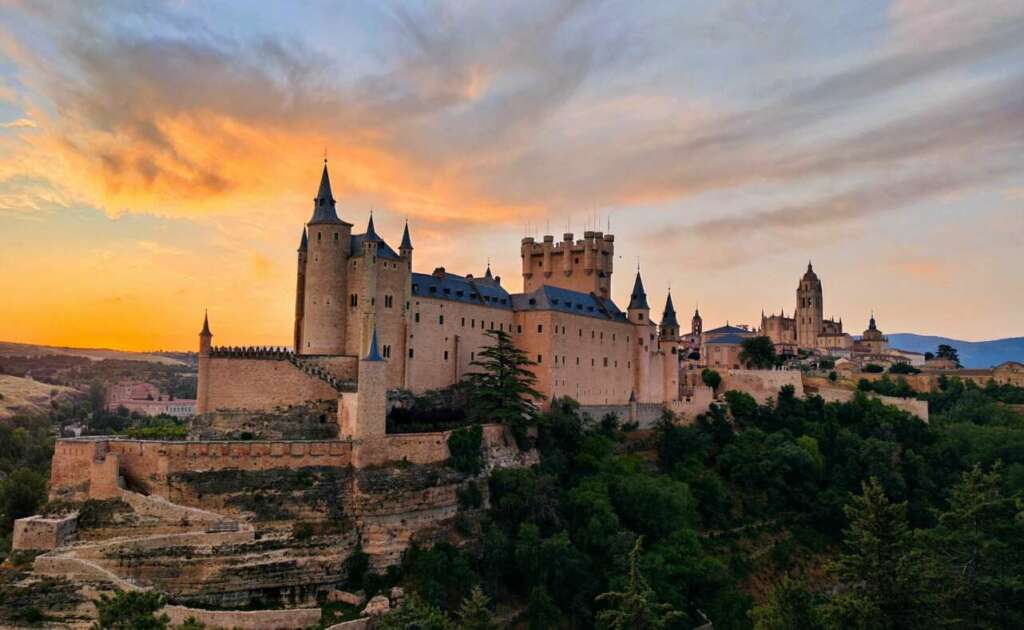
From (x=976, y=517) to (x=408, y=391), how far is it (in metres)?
31.0

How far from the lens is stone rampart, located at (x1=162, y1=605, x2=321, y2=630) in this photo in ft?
109

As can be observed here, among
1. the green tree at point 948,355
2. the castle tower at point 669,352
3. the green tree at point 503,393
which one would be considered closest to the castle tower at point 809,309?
the green tree at point 948,355

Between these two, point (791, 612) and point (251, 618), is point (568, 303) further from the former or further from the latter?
point (251, 618)

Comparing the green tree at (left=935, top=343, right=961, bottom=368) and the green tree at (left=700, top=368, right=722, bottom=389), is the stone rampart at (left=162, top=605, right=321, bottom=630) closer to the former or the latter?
the green tree at (left=700, top=368, right=722, bottom=389)

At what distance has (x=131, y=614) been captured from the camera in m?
27.3

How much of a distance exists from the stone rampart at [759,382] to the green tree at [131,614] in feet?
177

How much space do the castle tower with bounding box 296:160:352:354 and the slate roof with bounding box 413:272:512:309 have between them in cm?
554

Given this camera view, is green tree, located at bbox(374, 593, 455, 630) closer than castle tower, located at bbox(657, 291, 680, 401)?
Yes

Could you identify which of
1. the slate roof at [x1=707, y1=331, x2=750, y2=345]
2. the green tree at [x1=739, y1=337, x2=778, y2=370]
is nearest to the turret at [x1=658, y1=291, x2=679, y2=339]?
the green tree at [x1=739, y1=337, x2=778, y2=370]

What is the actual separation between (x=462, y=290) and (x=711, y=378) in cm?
2711

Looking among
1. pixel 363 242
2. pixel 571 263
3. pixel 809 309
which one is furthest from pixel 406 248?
pixel 809 309

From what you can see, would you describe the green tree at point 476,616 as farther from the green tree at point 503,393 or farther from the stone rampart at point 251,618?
the green tree at point 503,393

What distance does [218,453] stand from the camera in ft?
128

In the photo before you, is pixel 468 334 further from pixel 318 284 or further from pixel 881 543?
pixel 881 543
